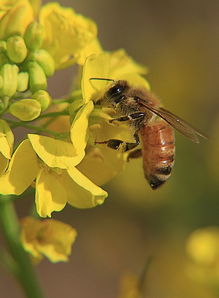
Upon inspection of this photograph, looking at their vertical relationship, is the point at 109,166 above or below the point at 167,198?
above

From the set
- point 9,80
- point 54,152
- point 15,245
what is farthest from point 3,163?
point 15,245

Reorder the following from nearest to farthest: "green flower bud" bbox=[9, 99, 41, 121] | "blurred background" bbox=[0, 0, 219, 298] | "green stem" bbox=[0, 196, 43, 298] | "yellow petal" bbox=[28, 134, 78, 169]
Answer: "yellow petal" bbox=[28, 134, 78, 169] < "green flower bud" bbox=[9, 99, 41, 121] < "green stem" bbox=[0, 196, 43, 298] < "blurred background" bbox=[0, 0, 219, 298]

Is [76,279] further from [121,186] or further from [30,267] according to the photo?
[30,267]

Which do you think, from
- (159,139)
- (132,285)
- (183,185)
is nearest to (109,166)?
(159,139)

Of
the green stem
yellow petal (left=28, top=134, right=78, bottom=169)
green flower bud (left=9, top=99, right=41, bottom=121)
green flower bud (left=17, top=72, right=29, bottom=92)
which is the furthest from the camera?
the green stem

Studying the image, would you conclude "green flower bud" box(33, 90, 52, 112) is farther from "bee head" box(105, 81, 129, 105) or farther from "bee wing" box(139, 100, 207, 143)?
"bee wing" box(139, 100, 207, 143)

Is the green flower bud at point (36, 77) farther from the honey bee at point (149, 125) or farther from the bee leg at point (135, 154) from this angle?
the bee leg at point (135, 154)

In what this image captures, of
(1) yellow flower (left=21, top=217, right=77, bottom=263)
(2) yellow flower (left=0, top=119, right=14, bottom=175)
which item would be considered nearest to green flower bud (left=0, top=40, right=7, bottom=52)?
(2) yellow flower (left=0, top=119, right=14, bottom=175)
